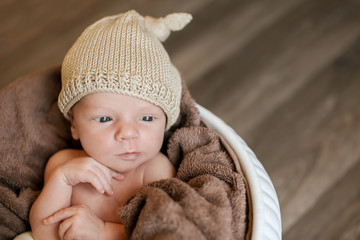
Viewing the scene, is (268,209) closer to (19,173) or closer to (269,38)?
(19,173)

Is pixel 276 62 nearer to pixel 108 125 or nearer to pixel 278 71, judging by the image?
pixel 278 71

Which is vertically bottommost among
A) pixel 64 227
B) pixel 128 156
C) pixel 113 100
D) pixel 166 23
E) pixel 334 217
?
pixel 334 217

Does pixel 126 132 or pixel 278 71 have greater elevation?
pixel 126 132

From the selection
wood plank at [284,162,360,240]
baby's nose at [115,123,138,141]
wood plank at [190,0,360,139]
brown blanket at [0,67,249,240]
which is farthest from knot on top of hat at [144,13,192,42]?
wood plank at [284,162,360,240]

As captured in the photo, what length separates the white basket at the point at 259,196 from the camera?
2.62 ft

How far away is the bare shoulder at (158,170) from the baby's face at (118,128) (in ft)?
0.18

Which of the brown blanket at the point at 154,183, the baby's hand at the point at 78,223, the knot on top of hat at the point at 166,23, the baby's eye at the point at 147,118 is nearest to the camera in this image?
the brown blanket at the point at 154,183

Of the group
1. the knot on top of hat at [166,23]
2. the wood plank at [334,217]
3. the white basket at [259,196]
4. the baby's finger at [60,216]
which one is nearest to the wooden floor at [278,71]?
the wood plank at [334,217]

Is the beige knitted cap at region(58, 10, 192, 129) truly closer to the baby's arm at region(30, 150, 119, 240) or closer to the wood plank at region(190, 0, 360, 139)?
the baby's arm at region(30, 150, 119, 240)

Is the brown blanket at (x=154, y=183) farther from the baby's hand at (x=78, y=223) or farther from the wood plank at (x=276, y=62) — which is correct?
the wood plank at (x=276, y=62)

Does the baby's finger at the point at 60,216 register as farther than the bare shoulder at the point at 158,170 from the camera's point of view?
No

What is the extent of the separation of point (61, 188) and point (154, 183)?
0.81 feet

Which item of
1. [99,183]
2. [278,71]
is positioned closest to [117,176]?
[99,183]

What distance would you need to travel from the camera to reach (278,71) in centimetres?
183
